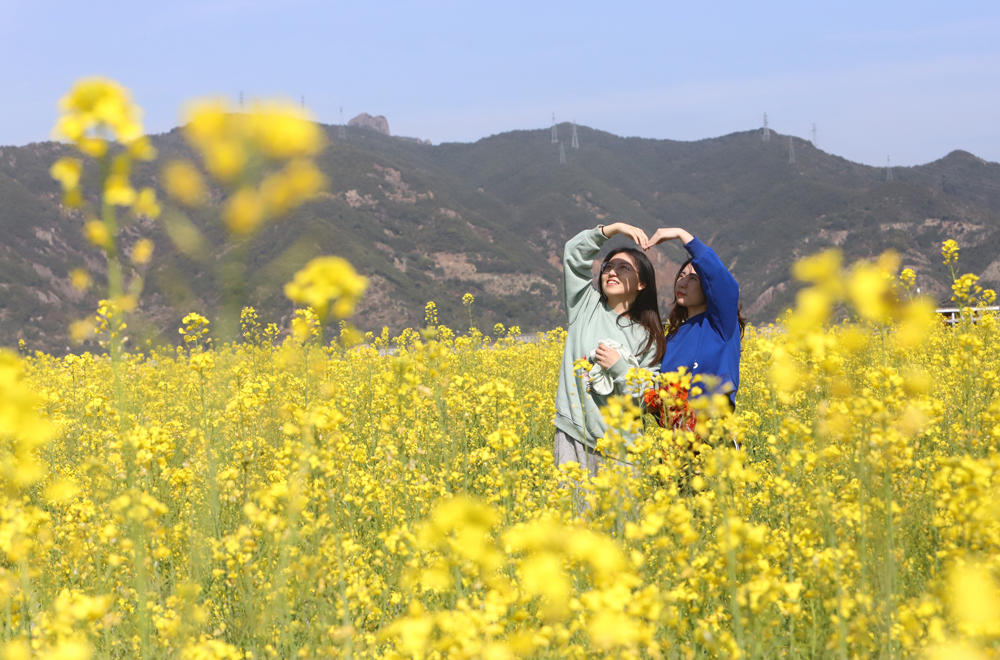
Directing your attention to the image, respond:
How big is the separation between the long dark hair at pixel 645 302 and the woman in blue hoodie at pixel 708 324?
0.12 m

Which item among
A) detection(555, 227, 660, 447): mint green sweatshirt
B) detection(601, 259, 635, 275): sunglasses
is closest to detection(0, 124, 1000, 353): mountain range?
detection(555, 227, 660, 447): mint green sweatshirt

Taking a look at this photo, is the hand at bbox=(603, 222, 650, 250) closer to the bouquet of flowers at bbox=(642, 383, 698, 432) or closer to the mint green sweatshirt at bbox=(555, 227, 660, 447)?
the mint green sweatshirt at bbox=(555, 227, 660, 447)

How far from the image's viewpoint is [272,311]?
37094 millimetres

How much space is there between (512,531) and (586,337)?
1.83 metres

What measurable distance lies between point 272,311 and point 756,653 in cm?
→ 3803

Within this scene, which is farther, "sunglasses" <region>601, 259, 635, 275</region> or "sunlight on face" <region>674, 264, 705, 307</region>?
"sunglasses" <region>601, 259, 635, 275</region>

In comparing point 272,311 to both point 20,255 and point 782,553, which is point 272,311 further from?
point 782,553

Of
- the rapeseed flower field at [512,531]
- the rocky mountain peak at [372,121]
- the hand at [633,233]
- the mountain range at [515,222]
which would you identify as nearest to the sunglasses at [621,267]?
the hand at [633,233]

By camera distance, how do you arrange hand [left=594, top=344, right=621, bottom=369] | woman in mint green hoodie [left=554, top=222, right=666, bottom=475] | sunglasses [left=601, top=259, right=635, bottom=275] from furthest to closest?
sunglasses [left=601, top=259, right=635, bottom=275] → woman in mint green hoodie [left=554, top=222, right=666, bottom=475] → hand [left=594, top=344, right=621, bottom=369]

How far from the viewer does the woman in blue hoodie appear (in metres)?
3.19

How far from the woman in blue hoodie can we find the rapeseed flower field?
457 millimetres

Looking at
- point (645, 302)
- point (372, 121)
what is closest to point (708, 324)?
point (645, 302)

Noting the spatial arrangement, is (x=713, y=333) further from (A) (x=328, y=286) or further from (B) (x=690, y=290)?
(A) (x=328, y=286)

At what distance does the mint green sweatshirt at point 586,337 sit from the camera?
3.28 metres
